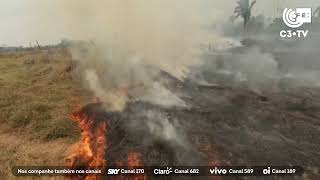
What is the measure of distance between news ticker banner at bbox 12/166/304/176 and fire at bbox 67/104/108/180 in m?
0.17

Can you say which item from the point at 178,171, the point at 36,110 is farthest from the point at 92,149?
the point at 36,110

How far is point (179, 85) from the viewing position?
16.0m

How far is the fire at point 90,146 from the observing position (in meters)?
12.5

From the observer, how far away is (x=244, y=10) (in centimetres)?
1614

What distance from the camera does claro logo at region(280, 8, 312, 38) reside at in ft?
44.5

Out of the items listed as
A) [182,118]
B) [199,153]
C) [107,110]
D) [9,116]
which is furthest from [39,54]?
[199,153]

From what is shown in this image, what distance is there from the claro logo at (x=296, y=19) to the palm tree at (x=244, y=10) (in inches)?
77.9

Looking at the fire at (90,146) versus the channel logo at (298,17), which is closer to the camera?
the fire at (90,146)

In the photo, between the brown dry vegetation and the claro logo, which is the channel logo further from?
the brown dry vegetation

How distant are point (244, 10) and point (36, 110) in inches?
288

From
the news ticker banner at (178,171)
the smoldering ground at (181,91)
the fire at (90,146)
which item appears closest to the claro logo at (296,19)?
the smoldering ground at (181,91)

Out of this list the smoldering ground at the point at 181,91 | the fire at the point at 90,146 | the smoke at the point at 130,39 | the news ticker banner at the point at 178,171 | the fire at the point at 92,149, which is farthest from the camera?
the smoke at the point at 130,39

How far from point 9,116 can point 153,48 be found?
17.0ft

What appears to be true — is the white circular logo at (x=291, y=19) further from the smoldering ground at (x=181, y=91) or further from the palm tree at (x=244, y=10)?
the smoldering ground at (x=181, y=91)
